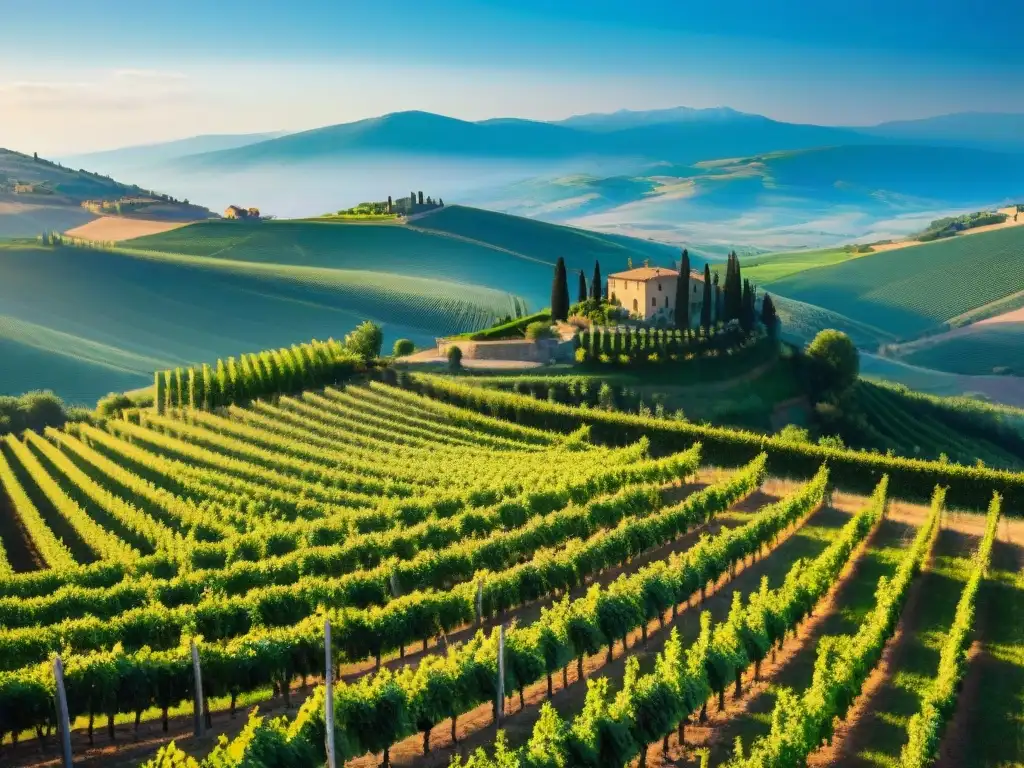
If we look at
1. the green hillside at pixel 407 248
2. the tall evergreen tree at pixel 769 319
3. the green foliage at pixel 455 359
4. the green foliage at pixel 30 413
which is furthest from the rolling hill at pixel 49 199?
the tall evergreen tree at pixel 769 319

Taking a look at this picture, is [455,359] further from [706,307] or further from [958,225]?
[958,225]

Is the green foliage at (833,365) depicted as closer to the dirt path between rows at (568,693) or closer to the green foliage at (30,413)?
the dirt path between rows at (568,693)

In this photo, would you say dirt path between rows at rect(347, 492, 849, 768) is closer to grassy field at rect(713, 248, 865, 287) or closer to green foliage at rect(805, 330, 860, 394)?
green foliage at rect(805, 330, 860, 394)

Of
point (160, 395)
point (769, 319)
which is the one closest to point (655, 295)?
point (769, 319)

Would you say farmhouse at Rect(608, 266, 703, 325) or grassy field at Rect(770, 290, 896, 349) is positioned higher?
farmhouse at Rect(608, 266, 703, 325)

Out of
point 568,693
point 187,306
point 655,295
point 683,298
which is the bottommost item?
point 568,693

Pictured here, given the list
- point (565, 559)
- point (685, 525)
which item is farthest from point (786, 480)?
point (565, 559)

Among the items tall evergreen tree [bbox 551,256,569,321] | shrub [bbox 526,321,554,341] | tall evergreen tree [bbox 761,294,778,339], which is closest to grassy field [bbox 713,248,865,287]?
tall evergreen tree [bbox 761,294,778,339]
